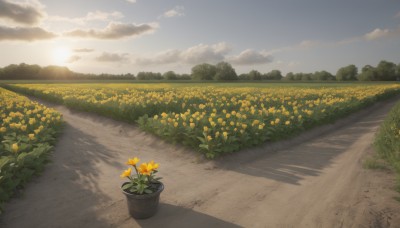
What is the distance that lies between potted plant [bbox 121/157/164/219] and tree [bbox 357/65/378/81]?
96.2 m

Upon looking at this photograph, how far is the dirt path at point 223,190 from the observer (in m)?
4.51

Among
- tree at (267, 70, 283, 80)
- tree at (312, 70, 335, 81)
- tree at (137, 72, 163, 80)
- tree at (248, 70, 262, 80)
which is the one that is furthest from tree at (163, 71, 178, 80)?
tree at (312, 70, 335, 81)

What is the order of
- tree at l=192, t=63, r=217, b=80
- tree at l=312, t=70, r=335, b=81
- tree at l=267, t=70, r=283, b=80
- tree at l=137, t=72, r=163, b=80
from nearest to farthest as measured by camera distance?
tree at l=137, t=72, r=163, b=80 < tree at l=192, t=63, r=217, b=80 < tree at l=312, t=70, r=335, b=81 < tree at l=267, t=70, r=283, b=80

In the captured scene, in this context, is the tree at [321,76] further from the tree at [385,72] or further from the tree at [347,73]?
the tree at [385,72]

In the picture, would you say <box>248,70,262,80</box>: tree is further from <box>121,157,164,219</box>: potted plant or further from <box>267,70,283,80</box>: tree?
<box>121,157,164,219</box>: potted plant

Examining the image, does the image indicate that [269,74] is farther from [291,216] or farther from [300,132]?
[291,216]

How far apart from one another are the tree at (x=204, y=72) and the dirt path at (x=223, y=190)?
75.3m

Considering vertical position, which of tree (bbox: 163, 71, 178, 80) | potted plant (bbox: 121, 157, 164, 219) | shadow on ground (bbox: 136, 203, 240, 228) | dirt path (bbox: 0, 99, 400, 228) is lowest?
shadow on ground (bbox: 136, 203, 240, 228)

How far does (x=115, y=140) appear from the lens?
10.0m

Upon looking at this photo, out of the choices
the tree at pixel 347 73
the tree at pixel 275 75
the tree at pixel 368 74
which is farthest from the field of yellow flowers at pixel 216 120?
the tree at pixel 275 75

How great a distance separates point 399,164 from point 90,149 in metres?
8.38

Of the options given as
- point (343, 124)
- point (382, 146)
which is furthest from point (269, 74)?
point (382, 146)

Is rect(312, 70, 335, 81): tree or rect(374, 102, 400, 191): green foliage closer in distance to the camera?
rect(374, 102, 400, 191): green foliage

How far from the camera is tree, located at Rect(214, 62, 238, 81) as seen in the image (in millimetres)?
77250
